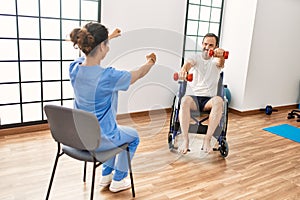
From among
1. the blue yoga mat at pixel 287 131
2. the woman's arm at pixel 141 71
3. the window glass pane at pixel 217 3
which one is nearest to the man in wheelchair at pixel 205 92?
the woman's arm at pixel 141 71

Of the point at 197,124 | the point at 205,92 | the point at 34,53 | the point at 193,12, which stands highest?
the point at 193,12

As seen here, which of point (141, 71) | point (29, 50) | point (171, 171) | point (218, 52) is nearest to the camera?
point (141, 71)

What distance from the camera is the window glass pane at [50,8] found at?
294cm

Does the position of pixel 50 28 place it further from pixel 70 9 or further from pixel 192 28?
pixel 192 28

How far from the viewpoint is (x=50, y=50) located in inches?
122

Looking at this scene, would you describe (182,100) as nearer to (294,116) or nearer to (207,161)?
(207,161)

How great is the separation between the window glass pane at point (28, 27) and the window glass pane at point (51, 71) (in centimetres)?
33

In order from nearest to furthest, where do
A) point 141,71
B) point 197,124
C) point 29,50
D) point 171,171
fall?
point 141,71 < point 171,171 < point 197,124 < point 29,50

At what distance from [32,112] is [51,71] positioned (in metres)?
0.49

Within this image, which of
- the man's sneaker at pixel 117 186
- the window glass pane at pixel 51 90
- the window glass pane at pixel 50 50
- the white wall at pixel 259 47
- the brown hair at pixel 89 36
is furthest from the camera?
the white wall at pixel 259 47

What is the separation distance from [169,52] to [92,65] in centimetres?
235

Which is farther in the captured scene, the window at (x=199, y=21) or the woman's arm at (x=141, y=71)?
the window at (x=199, y=21)

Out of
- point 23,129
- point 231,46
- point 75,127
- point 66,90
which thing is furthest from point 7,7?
point 231,46

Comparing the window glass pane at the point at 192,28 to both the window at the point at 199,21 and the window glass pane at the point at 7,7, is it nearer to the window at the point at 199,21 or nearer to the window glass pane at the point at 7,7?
the window at the point at 199,21
